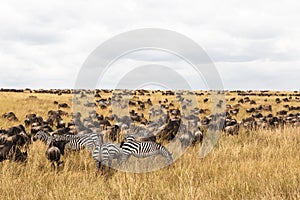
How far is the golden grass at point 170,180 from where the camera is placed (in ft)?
19.1

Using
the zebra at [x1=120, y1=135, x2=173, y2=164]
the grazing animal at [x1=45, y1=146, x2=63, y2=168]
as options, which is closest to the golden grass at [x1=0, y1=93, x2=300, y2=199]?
the grazing animal at [x1=45, y1=146, x2=63, y2=168]

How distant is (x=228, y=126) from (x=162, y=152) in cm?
554

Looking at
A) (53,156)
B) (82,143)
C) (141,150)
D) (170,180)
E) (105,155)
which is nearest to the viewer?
(170,180)

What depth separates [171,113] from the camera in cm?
2278

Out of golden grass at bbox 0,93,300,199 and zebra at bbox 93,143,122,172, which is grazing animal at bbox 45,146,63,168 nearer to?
golden grass at bbox 0,93,300,199

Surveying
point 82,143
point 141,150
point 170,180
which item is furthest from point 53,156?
point 170,180

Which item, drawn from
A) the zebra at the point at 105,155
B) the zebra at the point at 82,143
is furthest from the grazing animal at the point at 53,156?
the zebra at the point at 82,143

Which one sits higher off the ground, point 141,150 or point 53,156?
point 141,150

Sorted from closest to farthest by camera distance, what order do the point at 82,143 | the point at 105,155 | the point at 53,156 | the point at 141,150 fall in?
the point at 105,155
the point at 53,156
the point at 141,150
the point at 82,143

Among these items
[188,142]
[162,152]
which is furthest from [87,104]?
[162,152]

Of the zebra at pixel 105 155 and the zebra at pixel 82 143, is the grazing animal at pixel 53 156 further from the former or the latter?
the zebra at pixel 82 143

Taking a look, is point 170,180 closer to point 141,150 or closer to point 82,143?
point 141,150

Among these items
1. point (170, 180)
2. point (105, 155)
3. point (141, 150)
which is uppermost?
point (141, 150)

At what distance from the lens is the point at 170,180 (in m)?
6.78
